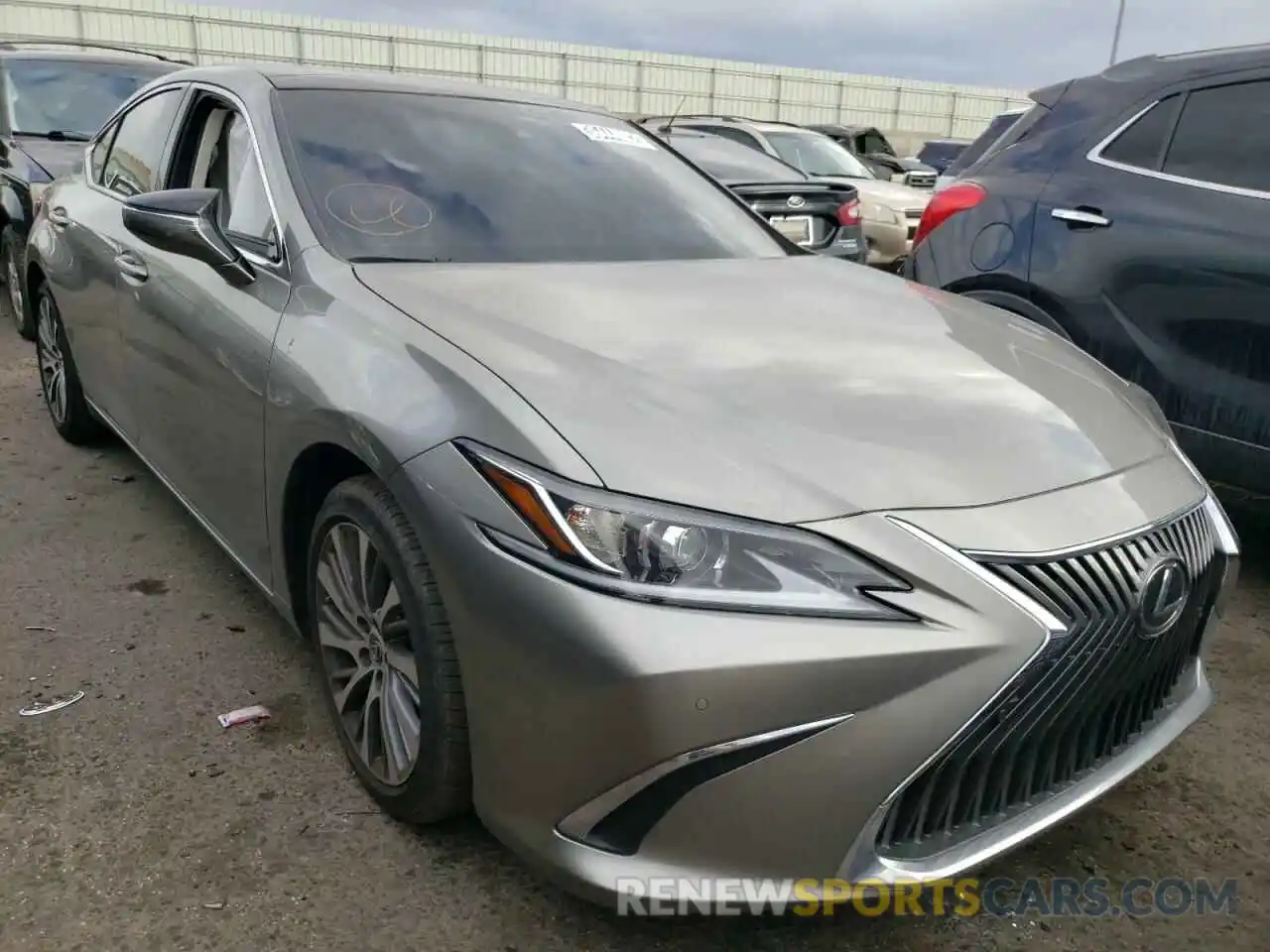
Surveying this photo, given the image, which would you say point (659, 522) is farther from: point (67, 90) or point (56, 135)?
point (67, 90)

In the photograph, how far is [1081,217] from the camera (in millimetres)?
3771

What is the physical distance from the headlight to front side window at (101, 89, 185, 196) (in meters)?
2.50

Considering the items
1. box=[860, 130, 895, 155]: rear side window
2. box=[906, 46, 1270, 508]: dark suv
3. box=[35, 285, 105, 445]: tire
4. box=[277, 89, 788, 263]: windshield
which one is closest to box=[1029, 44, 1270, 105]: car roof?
box=[906, 46, 1270, 508]: dark suv

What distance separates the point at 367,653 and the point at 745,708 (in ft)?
3.21

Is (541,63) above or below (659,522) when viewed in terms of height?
below

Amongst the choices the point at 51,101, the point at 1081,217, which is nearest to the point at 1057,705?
the point at 1081,217

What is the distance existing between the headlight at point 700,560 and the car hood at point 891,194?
8786 millimetres

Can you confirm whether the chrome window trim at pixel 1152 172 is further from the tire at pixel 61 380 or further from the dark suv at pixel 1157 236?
the tire at pixel 61 380

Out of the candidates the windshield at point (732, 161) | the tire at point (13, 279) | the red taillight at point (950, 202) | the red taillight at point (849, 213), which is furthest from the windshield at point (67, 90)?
the red taillight at point (950, 202)

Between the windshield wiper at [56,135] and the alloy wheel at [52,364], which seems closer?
the alloy wheel at [52,364]

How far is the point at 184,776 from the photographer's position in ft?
7.82

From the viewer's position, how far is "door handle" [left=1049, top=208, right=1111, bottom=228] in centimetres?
372

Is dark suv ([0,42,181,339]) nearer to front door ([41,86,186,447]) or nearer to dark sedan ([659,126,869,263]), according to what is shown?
front door ([41,86,186,447])

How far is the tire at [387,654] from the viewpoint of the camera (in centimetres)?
188
